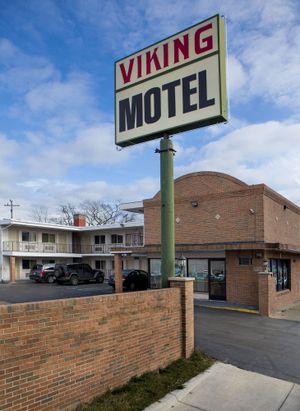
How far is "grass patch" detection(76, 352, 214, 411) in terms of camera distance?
18.0 ft

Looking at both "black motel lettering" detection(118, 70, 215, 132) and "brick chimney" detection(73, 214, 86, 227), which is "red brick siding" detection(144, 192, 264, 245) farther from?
"brick chimney" detection(73, 214, 86, 227)

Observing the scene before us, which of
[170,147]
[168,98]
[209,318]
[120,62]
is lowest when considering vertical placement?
[209,318]

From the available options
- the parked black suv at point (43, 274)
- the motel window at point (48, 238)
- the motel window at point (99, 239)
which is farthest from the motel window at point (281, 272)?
the motel window at point (48, 238)

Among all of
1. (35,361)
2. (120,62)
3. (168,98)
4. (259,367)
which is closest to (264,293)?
(259,367)

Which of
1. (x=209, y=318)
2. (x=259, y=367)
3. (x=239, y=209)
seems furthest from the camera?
(x=239, y=209)

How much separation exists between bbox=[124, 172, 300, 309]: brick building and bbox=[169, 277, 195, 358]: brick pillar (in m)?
7.24

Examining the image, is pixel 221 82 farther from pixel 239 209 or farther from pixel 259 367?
pixel 239 209

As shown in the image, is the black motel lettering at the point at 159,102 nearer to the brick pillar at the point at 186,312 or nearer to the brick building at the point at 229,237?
the brick pillar at the point at 186,312

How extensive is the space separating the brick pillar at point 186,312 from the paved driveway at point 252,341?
3.19ft

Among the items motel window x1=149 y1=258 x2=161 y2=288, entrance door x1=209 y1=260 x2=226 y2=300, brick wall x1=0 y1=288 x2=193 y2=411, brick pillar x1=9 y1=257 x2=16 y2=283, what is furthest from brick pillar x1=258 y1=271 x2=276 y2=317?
brick pillar x1=9 y1=257 x2=16 y2=283

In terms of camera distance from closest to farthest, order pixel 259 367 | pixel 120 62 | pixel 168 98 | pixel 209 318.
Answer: pixel 259 367
pixel 168 98
pixel 120 62
pixel 209 318

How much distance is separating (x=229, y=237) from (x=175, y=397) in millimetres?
12397

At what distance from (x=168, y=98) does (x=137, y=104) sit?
876mm

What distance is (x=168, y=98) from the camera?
8820 millimetres
